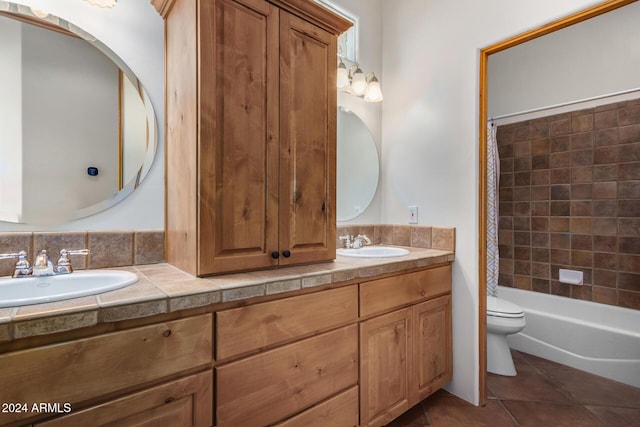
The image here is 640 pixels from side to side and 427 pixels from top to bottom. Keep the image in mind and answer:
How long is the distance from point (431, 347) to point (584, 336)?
1438 mm

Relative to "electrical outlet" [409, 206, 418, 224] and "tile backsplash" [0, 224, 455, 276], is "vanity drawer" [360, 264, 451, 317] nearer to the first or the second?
"electrical outlet" [409, 206, 418, 224]

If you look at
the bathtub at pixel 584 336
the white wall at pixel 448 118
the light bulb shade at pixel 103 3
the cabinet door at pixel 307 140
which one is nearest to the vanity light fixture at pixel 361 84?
the white wall at pixel 448 118

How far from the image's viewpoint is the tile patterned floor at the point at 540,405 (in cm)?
168

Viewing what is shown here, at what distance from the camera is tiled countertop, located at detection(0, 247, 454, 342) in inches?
28.0

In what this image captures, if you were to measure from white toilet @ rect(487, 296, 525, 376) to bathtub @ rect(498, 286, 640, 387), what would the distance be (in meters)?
0.47

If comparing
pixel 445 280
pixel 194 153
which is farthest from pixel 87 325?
pixel 445 280

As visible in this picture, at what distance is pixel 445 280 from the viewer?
6.16 ft

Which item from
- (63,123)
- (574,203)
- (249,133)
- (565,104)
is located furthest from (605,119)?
(63,123)

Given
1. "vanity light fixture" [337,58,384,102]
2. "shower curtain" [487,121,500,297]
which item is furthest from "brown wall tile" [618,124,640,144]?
"vanity light fixture" [337,58,384,102]

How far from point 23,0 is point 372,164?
76.8 inches

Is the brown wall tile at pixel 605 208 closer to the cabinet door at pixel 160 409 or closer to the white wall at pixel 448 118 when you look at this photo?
the white wall at pixel 448 118

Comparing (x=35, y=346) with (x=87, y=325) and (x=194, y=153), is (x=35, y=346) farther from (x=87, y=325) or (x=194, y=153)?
(x=194, y=153)

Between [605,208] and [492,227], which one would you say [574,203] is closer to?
[605,208]

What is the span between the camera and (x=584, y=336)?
231 cm
